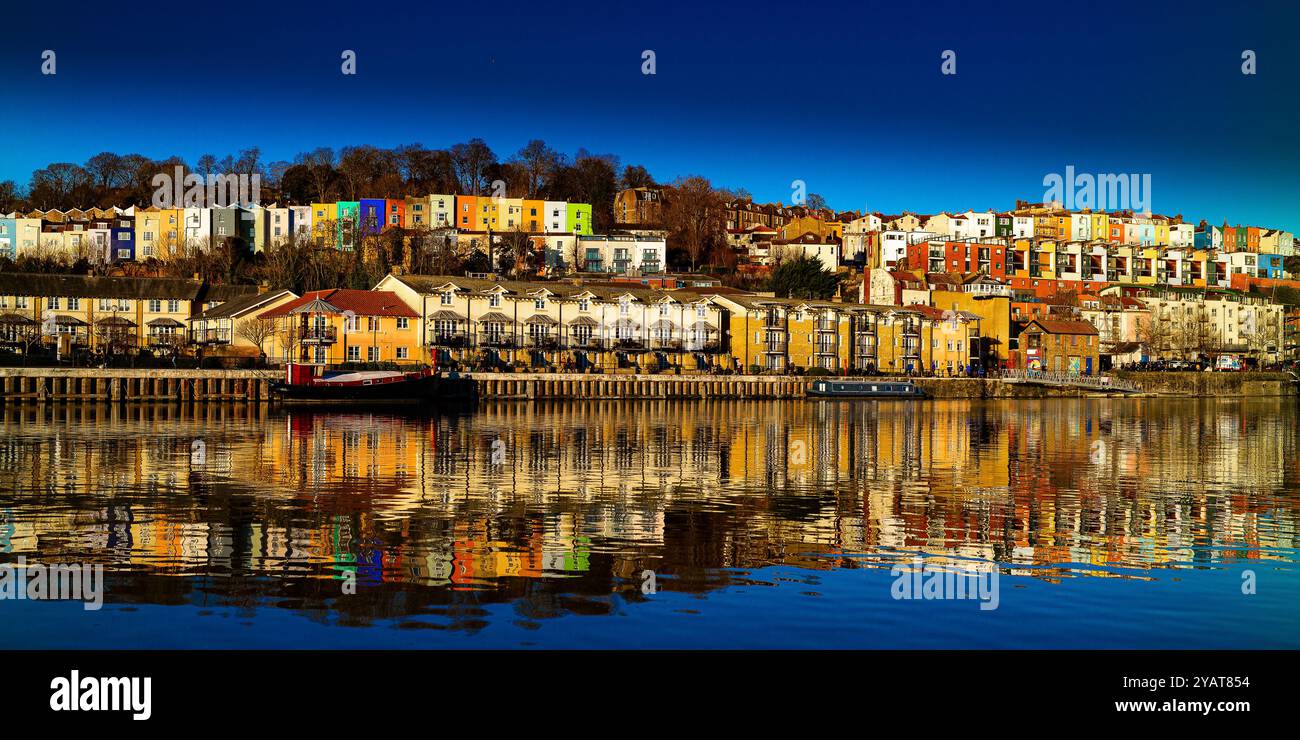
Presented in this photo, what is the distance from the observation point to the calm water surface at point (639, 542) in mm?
11844

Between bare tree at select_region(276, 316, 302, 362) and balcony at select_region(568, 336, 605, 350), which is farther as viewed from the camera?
balcony at select_region(568, 336, 605, 350)

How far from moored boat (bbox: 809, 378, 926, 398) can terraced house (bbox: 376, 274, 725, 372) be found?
879 cm

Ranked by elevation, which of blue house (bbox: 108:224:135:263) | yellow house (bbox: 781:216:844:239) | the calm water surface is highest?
yellow house (bbox: 781:216:844:239)

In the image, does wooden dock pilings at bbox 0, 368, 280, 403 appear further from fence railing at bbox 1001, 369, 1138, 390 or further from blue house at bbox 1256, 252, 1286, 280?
blue house at bbox 1256, 252, 1286, 280

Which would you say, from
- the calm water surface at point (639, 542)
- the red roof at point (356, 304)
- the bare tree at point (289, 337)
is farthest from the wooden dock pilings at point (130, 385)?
the calm water surface at point (639, 542)

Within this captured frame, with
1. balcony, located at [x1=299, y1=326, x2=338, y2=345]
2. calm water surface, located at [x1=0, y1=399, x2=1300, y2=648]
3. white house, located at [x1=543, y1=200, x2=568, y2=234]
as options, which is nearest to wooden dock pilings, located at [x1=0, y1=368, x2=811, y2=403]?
balcony, located at [x1=299, y1=326, x2=338, y2=345]

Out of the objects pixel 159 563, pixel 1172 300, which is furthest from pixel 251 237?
pixel 159 563

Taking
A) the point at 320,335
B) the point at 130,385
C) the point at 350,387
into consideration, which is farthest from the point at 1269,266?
the point at 130,385

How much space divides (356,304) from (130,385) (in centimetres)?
1744

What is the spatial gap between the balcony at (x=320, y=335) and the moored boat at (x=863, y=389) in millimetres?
31551

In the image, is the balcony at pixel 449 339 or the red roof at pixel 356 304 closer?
the red roof at pixel 356 304

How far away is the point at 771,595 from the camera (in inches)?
524

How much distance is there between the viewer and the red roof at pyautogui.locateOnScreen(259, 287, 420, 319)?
249ft

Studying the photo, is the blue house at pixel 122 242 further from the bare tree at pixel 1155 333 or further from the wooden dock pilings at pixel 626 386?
the bare tree at pixel 1155 333
